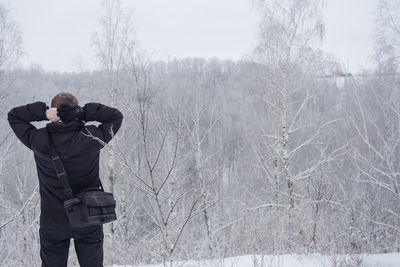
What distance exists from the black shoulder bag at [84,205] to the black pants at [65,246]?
16 cm

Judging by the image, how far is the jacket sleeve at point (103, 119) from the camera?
2.16 metres

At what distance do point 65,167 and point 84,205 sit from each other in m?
0.31

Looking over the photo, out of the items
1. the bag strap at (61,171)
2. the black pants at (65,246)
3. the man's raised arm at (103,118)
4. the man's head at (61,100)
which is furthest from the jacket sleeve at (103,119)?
the black pants at (65,246)

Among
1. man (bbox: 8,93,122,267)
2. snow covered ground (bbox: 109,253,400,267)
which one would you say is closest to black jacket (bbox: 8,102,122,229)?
man (bbox: 8,93,122,267)

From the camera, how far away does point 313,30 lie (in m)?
10.4

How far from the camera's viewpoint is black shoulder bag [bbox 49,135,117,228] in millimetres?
1875

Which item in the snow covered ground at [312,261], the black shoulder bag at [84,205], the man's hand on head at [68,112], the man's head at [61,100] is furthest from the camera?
the snow covered ground at [312,261]

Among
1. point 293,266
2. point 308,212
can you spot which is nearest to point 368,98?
point 308,212

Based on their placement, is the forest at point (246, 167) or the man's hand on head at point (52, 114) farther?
the forest at point (246, 167)

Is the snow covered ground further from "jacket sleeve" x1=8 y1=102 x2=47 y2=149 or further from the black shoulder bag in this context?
"jacket sleeve" x1=8 y1=102 x2=47 y2=149

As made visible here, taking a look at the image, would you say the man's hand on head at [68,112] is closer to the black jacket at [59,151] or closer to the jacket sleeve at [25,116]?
the black jacket at [59,151]

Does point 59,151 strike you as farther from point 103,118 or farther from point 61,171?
point 103,118

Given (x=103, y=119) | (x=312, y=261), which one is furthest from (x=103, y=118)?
(x=312, y=261)

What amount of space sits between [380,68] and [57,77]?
120ft
